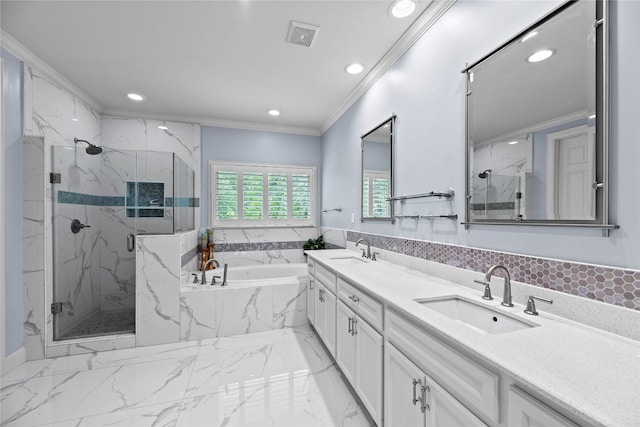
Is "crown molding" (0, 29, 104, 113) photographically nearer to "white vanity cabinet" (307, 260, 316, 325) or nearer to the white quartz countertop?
"white vanity cabinet" (307, 260, 316, 325)

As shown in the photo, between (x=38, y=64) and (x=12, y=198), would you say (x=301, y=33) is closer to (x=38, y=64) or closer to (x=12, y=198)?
(x=38, y=64)

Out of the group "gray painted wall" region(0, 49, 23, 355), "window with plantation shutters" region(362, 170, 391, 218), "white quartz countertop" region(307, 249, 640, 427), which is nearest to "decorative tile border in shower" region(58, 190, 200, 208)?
"gray painted wall" region(0, 49, 23, 355)

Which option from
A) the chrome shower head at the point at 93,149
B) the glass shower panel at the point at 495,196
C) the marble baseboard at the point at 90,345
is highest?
the chrome shower head at the point at 93,149

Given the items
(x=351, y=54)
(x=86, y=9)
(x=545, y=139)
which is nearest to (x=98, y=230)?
(x=86, y=9)

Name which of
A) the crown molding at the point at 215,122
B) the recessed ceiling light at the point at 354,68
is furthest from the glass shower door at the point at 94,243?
the recessed ceiling light at the point at 354,68

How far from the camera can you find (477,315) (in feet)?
4.31

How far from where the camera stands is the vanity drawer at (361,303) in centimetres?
145

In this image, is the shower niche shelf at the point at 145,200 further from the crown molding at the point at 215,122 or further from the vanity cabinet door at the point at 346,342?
the vanity cabinet door at the point at 346,342

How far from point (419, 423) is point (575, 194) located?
1108 mm

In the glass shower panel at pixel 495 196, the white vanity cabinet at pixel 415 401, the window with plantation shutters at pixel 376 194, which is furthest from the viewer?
the window with plantation shutters at pixel 376 194

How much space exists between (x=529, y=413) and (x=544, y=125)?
1124 millimetres

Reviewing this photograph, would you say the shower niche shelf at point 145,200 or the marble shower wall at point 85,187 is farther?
the shower niche shelf at point 145,200

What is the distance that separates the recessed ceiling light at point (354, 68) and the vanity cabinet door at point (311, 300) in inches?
82.5

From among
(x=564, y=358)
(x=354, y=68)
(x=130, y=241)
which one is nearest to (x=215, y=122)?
(x=130, y=241)
